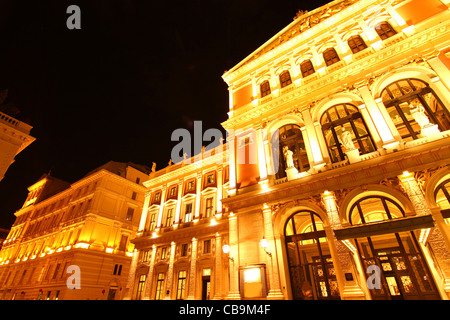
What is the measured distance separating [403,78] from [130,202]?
35.5 m

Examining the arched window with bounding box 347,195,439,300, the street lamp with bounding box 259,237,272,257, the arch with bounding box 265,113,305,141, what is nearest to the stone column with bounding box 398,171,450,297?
the arched window with bounding box 347,195,439,300

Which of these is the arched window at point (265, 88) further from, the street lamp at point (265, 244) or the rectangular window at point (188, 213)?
the rectangular window at point (188, 213)

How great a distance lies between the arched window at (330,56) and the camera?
17388mm

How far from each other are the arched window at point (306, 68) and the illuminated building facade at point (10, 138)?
26.0 meters

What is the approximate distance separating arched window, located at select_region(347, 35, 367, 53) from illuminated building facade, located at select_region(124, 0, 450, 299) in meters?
0.11

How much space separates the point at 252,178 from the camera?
16.3 m

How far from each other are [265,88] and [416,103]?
10806 millimetres

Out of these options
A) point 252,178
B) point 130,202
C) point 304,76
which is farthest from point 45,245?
point 304,76

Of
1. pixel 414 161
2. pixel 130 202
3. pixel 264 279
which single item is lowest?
pixel 264 279

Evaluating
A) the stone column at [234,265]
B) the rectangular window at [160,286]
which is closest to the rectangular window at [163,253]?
the rectangular window at [160,286]

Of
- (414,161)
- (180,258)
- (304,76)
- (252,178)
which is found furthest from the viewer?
(180,258)

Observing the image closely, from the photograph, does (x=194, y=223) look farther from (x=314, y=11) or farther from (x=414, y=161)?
(x=314, y=11)

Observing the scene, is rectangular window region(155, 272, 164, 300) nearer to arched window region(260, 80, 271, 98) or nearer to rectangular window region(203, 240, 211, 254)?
rectangular window region(203, 240, 211, 254)
